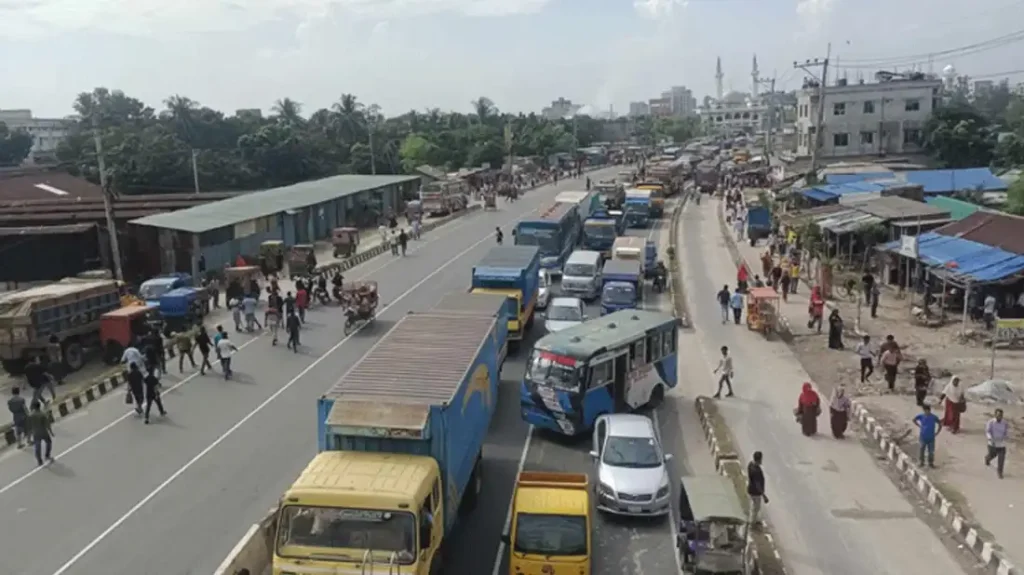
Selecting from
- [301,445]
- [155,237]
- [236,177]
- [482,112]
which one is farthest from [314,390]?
[482,112]

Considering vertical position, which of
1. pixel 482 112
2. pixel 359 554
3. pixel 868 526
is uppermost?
pixel 482 112

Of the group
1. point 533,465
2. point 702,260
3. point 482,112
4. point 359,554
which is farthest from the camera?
point 482,112

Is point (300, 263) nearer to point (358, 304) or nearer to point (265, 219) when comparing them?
point (265, 219)

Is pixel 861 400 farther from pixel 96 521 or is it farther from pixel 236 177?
pixel 236 177

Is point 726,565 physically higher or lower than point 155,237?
lower

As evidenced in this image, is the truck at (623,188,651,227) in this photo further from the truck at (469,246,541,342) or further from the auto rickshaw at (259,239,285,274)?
the truck at (469,246,541,342)

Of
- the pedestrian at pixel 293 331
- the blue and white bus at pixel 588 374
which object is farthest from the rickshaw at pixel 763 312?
the pedestrian at pixel 293 331
